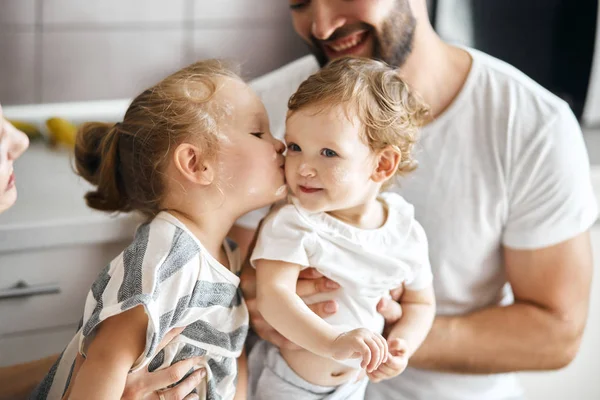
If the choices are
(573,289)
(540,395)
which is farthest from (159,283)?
(540,395)

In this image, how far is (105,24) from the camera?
1.77 meters

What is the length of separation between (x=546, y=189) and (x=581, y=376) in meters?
0.77

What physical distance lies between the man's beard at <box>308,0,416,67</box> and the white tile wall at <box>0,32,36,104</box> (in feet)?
2.32

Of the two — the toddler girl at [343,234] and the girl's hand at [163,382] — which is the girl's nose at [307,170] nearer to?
the toddler girl at [343,234]

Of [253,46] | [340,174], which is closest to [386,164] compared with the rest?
[340,174]

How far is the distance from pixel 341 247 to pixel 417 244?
0.41ft

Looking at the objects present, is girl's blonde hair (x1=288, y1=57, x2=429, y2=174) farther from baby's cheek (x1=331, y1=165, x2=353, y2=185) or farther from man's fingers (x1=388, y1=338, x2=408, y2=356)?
man's fingers (x1=388, y1=338, x2=408, y2=356)

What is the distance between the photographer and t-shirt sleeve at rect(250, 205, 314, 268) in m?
1.04

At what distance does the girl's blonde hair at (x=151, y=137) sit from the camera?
1.03m

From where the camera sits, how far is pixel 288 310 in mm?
1015

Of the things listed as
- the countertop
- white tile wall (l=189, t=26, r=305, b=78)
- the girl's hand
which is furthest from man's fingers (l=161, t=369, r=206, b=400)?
white tile wall (l=189, t=26, r=305, b=78)

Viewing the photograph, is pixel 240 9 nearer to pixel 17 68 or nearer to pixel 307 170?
pixel 17 68

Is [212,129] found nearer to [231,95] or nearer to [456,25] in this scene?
[231,95]

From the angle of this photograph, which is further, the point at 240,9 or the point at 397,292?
the point at 240,9
